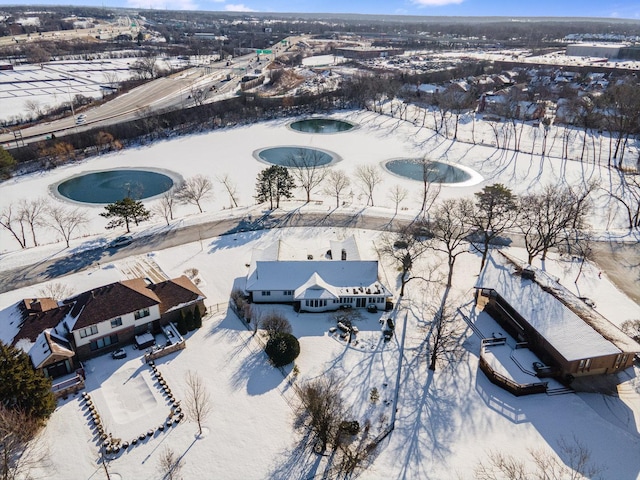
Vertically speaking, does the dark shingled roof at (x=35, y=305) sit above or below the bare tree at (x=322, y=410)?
above

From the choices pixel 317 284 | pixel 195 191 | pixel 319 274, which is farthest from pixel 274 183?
pixel 317 284

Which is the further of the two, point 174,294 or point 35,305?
point 174,294

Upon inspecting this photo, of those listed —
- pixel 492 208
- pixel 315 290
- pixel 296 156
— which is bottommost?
pixel 315 290

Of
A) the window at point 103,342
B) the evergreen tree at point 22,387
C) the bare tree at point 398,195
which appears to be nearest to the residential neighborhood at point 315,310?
the evergreen tree at point 22,387

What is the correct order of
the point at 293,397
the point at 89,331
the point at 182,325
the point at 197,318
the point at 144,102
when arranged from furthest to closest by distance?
1. the point at 144,102
2. the point at 197,318
3. the point at 182,325
4. the point at 89,331
5. the point at 293,397

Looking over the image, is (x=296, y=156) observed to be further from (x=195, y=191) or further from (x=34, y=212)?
(x=34, y=212)

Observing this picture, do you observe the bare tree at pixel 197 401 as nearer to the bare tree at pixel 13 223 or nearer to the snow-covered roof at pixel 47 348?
the snow-covered roof at pixel 47 348

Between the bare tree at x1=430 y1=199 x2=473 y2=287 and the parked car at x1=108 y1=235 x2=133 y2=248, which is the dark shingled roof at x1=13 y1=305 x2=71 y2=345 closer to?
the parked car at x1=108 y1=235 x2=133 y2=248
